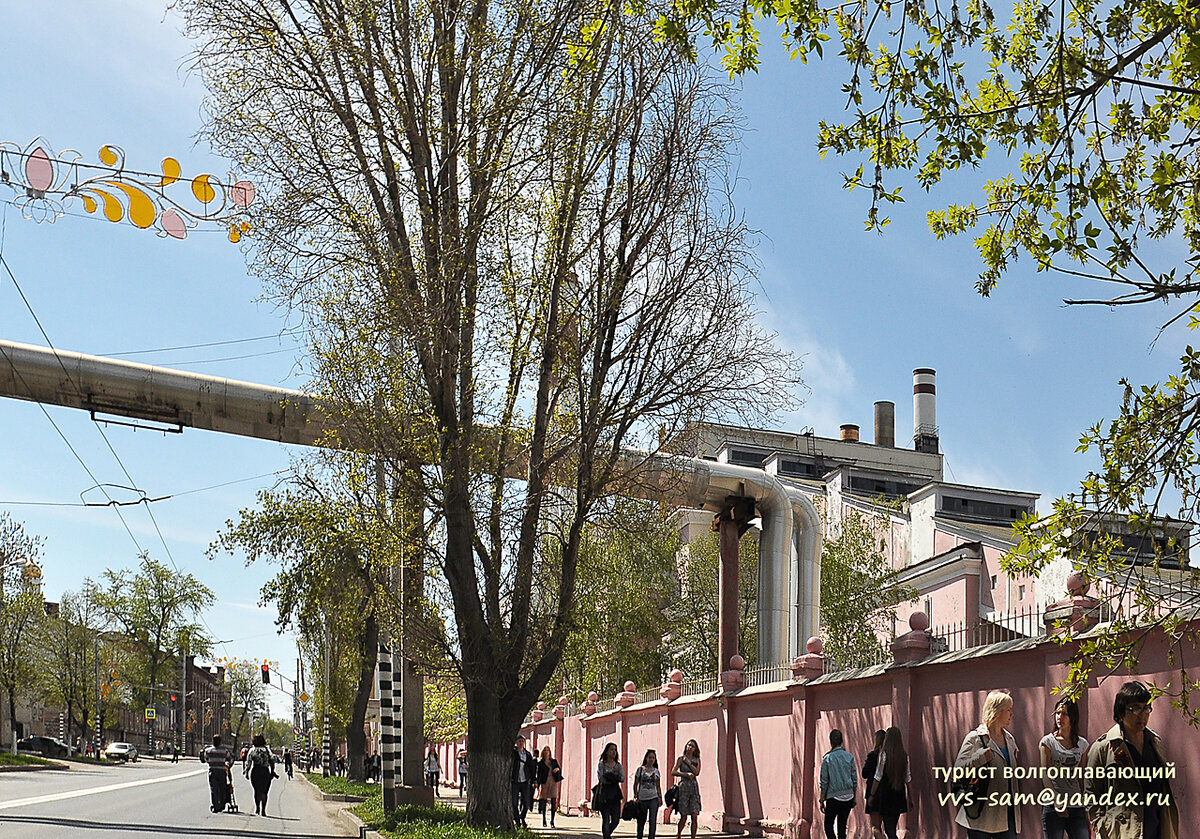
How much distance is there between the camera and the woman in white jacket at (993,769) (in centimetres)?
921

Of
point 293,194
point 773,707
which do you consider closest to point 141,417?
point 293,194

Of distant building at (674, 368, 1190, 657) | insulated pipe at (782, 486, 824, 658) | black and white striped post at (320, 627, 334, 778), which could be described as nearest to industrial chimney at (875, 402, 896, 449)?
distant building at (674, 368, 1190, 657)

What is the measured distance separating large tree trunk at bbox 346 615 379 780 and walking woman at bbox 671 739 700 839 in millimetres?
17360

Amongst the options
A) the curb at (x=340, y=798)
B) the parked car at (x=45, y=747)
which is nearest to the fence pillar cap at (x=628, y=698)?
the curb at (x=340, y=798)

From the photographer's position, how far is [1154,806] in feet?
25.9

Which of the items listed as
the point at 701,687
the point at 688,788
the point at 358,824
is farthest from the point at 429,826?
the point at 701,687

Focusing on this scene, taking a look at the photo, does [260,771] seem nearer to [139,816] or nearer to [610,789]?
[139,816]

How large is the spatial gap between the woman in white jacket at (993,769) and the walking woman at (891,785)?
3.90m

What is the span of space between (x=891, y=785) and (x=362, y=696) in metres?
27.4

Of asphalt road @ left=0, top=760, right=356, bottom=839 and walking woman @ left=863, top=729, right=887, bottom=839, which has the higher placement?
walking woman @ left=863, top=729, right=887, bottom=839

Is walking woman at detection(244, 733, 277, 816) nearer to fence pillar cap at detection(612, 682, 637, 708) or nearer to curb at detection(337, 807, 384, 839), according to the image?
curb at detection(337, 807, 384, 839)

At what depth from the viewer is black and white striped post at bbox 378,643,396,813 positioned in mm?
20219

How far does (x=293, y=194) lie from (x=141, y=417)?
782 centimetres

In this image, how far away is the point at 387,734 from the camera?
70.8 feet
